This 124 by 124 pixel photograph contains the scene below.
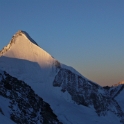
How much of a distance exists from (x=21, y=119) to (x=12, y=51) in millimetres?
67036

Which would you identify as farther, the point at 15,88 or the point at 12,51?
the point at 12,51

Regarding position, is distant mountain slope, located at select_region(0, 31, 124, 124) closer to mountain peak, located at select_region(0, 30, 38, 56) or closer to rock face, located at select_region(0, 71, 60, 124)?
mountain peak, located at select_region(0, 30, 38, 56)

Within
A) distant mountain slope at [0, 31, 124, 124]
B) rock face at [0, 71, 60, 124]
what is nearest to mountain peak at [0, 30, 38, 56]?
distant mountain slope at [0, 31, 124, 124]

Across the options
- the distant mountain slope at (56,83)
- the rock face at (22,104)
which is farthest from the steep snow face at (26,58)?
the rock face at (22,104)

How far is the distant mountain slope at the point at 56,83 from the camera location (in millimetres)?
89688

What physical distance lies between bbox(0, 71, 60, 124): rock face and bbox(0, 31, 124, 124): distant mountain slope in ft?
102

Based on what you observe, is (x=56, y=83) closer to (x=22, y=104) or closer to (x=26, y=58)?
(x=26, y=58)

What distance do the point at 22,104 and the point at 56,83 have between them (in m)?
52.5

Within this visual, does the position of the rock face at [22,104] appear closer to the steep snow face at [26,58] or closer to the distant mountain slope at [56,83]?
the distant mountain slope at [56,83]

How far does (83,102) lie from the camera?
96625 millimetres

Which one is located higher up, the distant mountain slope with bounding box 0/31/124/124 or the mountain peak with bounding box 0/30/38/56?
the mountain peak with bounding box 0/30/38/56

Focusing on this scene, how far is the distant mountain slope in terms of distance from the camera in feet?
294

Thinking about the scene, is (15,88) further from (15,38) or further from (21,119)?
(15,38)

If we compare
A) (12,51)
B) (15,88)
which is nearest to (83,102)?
(12,51)
